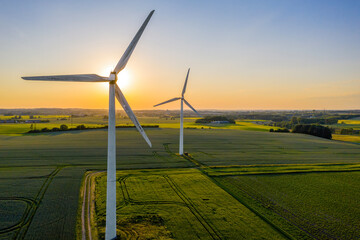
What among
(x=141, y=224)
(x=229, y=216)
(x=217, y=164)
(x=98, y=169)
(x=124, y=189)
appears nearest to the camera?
(x=141, y=224)

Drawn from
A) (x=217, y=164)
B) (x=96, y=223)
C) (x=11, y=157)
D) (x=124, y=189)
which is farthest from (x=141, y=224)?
(x=11, y=157)

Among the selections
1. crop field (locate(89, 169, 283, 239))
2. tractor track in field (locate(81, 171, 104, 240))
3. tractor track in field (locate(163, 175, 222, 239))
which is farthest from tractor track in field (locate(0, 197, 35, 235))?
tractor track in field (locate(163, 175, 222, 239))

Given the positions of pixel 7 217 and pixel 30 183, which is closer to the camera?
pixel 7 217

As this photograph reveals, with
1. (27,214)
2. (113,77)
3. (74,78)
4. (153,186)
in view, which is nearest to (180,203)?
(153,186)

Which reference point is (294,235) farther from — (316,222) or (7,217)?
(7,217)

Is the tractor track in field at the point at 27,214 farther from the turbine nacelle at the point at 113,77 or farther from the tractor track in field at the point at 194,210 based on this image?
the tractor track in field at the point at 194,210

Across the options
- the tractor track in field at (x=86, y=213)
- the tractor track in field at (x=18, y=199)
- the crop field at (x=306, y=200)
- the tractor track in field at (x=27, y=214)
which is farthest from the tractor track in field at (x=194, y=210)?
the tractor track in field at (x=18, y=199)
